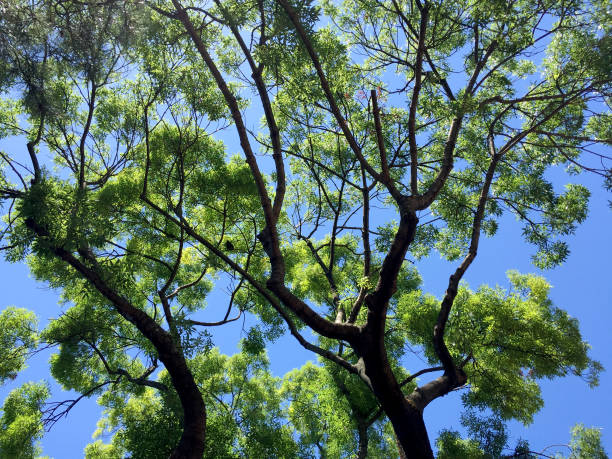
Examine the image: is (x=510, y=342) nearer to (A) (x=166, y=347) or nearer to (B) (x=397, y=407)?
(B) (x=397, y=407)

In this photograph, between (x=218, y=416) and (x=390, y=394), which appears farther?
(x=218, y=416)

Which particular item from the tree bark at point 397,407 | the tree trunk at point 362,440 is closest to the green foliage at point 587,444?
the tree trunk at point 362,440

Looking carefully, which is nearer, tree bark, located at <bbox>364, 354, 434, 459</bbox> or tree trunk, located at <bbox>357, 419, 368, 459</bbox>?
tree bark, located at <bbox>364, 354, 434, 459</bbox>

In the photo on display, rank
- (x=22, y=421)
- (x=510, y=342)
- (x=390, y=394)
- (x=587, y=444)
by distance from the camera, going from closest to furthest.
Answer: (x=390, y=394), (x=510, y=342), (x=22, y=421), (x=587, y=444)

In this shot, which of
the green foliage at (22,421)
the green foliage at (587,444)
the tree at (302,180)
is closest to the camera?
the tree at (302,180)

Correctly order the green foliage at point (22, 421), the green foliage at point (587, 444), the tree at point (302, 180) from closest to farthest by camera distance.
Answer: the tree at point (302, 180)
the green foliage at point (22, 421)
the green foliage at point (587, 444)

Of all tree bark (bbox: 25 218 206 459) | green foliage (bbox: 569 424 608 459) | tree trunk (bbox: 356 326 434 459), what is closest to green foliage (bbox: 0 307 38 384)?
tree bark (bbox: 25 218 206 459)

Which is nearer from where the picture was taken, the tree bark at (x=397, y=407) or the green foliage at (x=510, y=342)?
the tree bark at (x=397, y=407)

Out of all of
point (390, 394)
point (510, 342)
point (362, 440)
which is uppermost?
point (510, 342)

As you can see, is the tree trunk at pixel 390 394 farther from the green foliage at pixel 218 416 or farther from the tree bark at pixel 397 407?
the green foliage at pixel 218 416

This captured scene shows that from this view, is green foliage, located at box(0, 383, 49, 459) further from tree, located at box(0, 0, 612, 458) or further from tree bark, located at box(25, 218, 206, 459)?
tree bark, located at box(25, 218, 206, 459)

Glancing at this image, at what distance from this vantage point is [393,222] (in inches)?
342

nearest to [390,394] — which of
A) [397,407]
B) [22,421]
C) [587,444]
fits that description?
[397,407]

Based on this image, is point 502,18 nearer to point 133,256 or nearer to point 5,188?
point 133,256
